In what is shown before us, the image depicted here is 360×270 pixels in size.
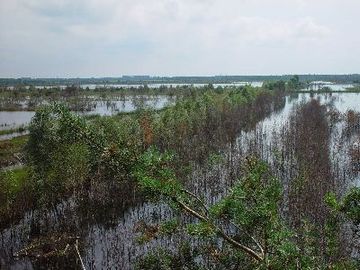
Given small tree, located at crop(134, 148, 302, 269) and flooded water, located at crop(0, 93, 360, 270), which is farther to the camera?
flooded water, located at crop(0, 93, 360, 270)

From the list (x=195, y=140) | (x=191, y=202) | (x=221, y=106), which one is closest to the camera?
(x=191, y=202)

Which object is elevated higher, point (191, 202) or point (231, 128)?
point (191, 202)

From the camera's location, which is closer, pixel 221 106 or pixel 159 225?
pixel 159 225

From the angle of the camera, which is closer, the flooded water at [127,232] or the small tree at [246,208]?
the small tree at [246,208]

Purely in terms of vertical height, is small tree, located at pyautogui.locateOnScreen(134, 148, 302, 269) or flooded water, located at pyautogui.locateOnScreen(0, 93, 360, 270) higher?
small tree, located at pyautogui.locateOnScreen(134, 148, 302, 269)

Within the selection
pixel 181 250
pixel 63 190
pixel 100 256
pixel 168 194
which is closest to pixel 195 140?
pixel 63 190

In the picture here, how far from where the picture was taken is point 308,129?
5075 centimetres

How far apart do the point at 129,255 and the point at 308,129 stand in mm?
34620

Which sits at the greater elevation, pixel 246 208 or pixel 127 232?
pixel 246 208

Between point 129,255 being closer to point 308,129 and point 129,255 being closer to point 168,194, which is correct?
point 168,194

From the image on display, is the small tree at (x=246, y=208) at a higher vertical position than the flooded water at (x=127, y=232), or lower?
higher

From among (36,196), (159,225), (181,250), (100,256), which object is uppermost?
(159,225)

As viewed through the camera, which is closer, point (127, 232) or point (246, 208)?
point (246, 208)

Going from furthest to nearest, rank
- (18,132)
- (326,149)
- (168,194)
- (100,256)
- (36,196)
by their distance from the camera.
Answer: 1. (18,132)
2. (326,149)
3. (36,196)
4. (100,256)
5. (168,194)
